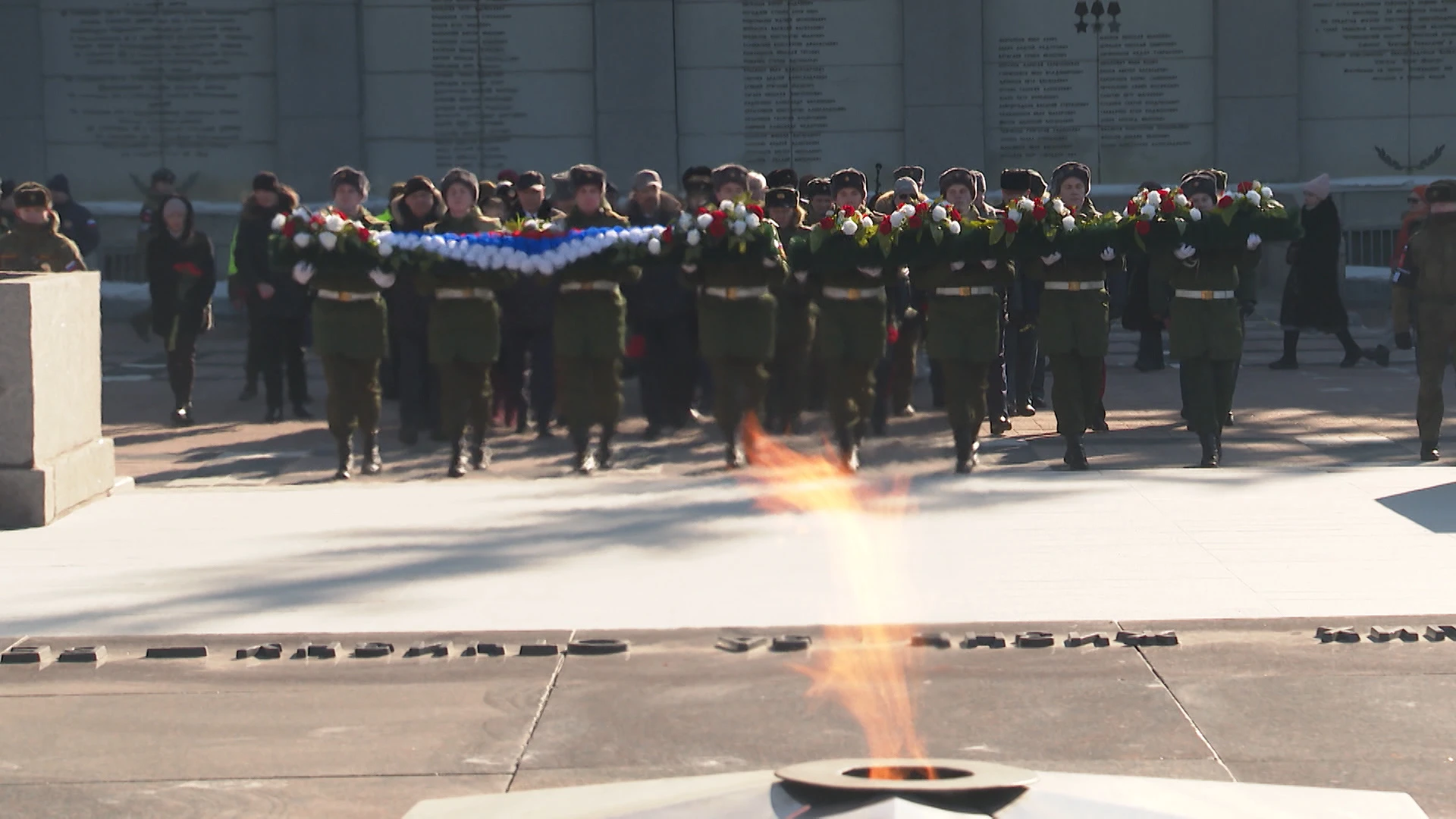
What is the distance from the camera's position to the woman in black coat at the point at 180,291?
14250mm

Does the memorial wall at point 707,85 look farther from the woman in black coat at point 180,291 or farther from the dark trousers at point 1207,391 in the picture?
the dark trousers at point 1207,391

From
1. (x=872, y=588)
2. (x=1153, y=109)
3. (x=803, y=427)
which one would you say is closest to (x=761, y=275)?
(x=803, y=427)

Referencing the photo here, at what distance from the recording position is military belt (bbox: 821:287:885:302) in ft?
16.3

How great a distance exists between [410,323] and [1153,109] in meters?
12.4

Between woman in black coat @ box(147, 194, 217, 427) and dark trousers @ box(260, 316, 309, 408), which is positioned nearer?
woman in black coat @ box(147, 194, 217, 427)

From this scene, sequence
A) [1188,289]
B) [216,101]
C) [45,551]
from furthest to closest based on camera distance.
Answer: [216,101], [1188,289], [45,551]

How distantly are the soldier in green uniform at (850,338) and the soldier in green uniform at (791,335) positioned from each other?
0.04 meters

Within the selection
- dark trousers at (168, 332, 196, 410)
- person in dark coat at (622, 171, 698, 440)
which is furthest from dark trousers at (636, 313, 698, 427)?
dark trousers at (168, 332, 196, 410)

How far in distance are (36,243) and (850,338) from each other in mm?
9461

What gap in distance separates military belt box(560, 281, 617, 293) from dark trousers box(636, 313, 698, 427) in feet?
4.54

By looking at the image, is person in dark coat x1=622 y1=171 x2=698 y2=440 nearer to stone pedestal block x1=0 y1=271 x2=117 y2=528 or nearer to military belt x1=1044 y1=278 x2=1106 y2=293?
military belt x1=1044 y1=278 x2=1106 y2=293

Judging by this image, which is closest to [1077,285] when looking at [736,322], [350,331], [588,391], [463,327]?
[588,391]

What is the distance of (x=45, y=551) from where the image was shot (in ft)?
30.7

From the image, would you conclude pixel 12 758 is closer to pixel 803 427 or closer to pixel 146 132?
pixel 803 427
